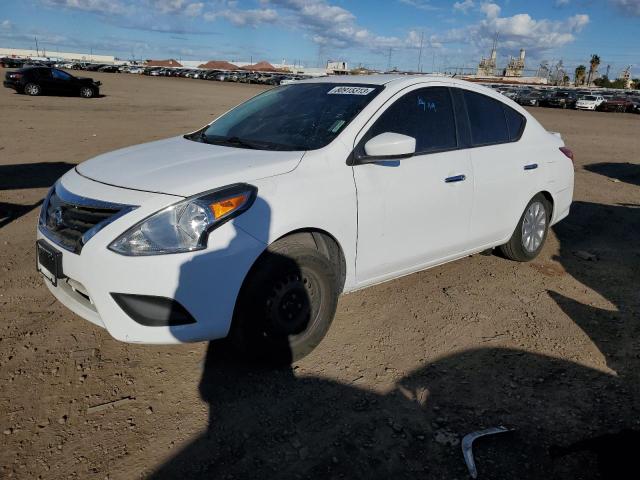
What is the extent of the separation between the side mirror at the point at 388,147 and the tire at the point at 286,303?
A: 67 cm

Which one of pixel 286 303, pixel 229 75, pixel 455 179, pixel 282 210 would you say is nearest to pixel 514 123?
pixel 455 179

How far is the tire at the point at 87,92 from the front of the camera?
1047 inches

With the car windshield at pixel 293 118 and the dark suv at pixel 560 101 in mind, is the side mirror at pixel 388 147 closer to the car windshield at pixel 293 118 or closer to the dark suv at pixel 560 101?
the car windshield at pixel 293 118

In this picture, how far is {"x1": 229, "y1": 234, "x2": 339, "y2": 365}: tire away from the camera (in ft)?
9.50

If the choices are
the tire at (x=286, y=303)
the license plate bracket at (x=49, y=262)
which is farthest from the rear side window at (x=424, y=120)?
the license plate bracket at (x=49, y=262)

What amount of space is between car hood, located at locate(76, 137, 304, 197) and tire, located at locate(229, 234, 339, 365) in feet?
1.48

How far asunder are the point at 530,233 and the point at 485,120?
1307 mm

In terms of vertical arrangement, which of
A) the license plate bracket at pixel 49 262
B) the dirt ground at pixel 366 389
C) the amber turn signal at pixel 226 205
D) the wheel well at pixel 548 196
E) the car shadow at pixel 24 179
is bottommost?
the dirt ground at pixel 366 389

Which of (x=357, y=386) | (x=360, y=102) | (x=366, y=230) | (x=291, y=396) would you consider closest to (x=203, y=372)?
(x=291, y=396)

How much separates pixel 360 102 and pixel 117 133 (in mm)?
11866

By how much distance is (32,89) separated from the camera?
25719mm

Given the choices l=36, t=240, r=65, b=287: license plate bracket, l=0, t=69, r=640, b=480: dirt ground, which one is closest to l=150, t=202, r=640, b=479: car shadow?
l=0, t=69, r=640, b=480: dirt ground

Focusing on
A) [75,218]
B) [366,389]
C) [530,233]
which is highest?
[75,218]

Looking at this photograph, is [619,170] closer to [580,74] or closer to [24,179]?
[24,179]
